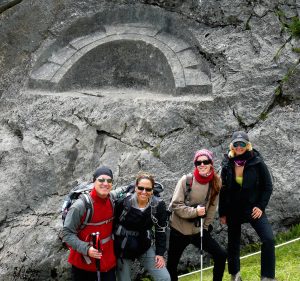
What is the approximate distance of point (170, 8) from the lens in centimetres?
958

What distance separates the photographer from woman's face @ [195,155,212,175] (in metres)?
6.18

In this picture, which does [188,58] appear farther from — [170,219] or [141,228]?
[141,228]

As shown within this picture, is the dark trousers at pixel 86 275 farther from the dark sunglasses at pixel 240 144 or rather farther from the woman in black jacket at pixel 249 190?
the dark sunglasses at pixel 240 144

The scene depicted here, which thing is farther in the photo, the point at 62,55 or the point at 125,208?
the point at 62,55

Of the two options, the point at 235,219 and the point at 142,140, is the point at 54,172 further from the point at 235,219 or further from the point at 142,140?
the point at 235,219

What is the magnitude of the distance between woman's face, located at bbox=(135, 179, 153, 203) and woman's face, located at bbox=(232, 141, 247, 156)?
4.34ft

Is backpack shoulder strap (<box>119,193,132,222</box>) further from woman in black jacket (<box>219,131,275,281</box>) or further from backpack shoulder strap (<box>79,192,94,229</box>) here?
woman in black jacket (<box>219,131,275,281</box>)

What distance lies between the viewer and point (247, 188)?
21.1 ft

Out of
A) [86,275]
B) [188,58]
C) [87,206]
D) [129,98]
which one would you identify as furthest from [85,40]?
[86,275]

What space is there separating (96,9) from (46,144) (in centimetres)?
282

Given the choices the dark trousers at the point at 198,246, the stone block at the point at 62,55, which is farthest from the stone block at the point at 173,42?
the dark trousers at the point at 198,246

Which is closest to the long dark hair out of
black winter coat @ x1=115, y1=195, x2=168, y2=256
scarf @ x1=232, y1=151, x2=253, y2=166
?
scarf @ x1=232, y1=151, x2=253, y2=166

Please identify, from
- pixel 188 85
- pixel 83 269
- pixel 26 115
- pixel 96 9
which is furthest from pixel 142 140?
pixel 83 269

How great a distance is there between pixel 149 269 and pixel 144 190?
100cm
